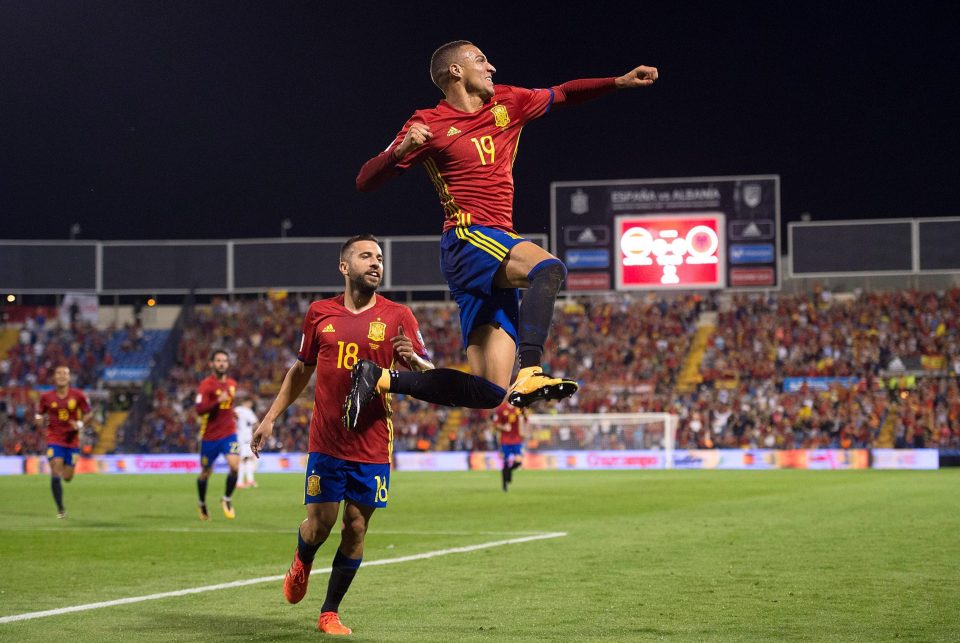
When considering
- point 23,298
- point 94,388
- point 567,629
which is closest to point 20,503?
point 567,629

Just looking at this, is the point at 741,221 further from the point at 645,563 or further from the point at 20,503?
the point at 645,563

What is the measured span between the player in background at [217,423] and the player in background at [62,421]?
2.04 meters

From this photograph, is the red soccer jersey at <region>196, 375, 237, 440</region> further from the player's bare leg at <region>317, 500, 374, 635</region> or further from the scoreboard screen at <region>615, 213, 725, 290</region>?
the scoreboard screen at <region>615, 213, 725, 290</region>

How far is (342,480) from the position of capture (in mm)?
8758

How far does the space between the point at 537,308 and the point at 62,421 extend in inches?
603

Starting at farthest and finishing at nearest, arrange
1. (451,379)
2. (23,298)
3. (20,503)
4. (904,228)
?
(23,298) → (904,228) → (20,503) → (451,379)

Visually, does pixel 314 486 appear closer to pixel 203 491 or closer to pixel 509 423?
pixel 203 491

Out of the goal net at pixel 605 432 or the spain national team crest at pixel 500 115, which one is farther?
the goal net at pixel 605 432

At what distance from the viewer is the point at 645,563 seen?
1283 cm

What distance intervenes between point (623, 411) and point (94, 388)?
891 inches

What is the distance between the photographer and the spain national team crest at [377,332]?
8859mm

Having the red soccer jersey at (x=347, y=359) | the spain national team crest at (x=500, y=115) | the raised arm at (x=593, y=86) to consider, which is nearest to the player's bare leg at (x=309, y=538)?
the red soccer jersey at (x=347, y=359)

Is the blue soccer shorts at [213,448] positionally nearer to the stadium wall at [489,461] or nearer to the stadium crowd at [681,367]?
the stadium wall at [489,461]

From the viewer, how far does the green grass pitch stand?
8.63 metres
